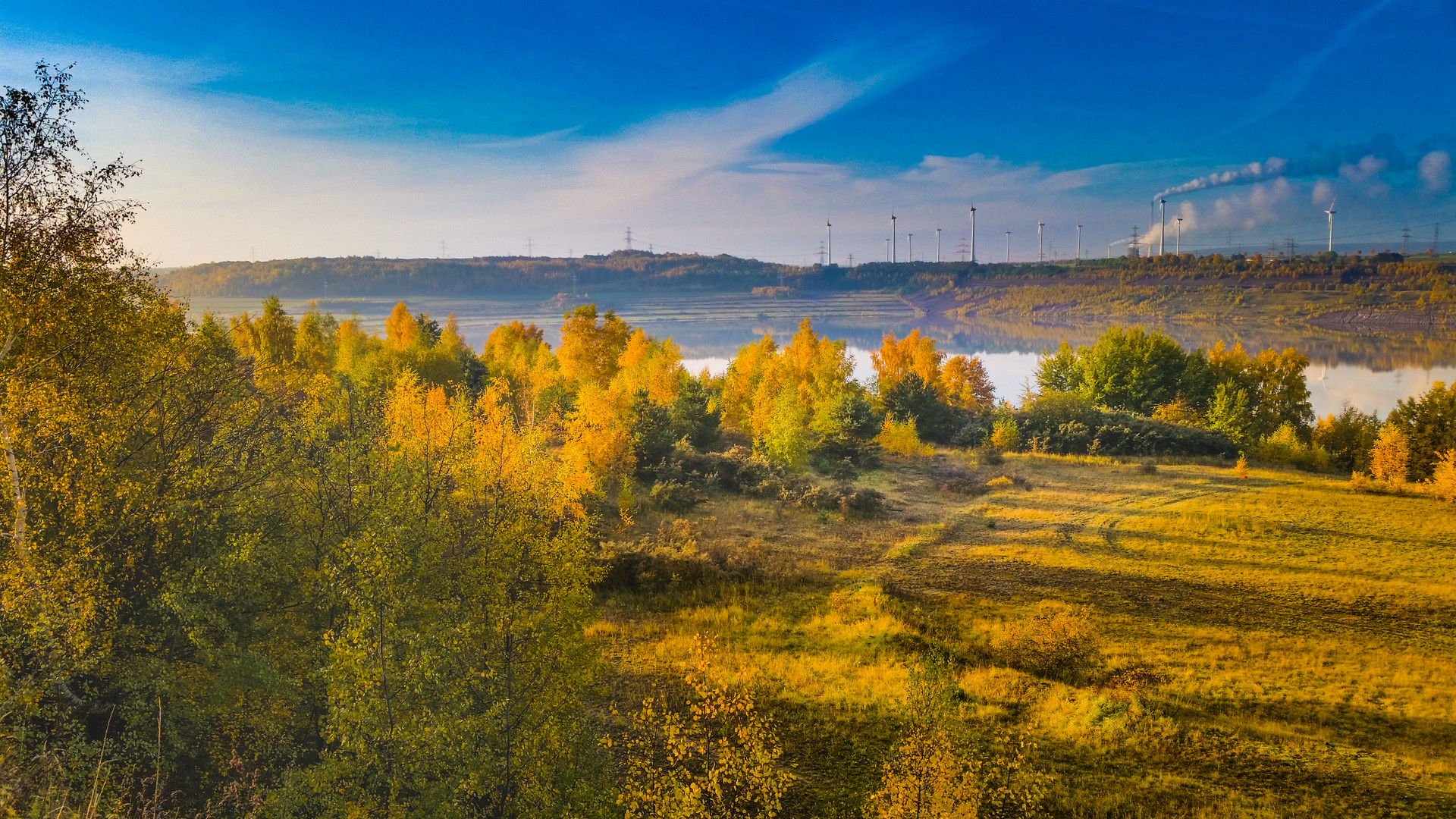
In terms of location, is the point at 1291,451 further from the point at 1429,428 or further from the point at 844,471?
the point at 844,471

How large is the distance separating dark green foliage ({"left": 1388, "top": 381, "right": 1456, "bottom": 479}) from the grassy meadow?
9.43 m

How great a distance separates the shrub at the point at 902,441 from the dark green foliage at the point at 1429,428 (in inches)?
1144

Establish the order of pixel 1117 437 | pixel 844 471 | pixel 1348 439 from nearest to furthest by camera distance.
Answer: pixel 844 471
pixel 1117 437
pixel 1348 439

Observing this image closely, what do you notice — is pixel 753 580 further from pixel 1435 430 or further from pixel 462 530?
pixel 1435 430

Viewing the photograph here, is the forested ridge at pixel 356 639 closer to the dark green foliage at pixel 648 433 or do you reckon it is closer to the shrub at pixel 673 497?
the shrub at pixel 673 497

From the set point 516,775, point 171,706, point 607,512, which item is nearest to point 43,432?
point 171,706

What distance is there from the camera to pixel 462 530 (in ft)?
45.6

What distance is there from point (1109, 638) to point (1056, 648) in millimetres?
2930

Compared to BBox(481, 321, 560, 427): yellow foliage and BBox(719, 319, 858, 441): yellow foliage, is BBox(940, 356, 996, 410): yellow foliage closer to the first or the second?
BBox(719, 319, 858, 441): yellow foliage

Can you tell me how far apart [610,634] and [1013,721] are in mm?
11378

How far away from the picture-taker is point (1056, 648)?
18.9 meters

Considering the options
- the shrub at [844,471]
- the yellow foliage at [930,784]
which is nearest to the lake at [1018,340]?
the shrub at [844,471]

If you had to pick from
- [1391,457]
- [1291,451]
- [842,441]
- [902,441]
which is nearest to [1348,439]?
[1291,451]

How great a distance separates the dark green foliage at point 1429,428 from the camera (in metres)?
41.3
